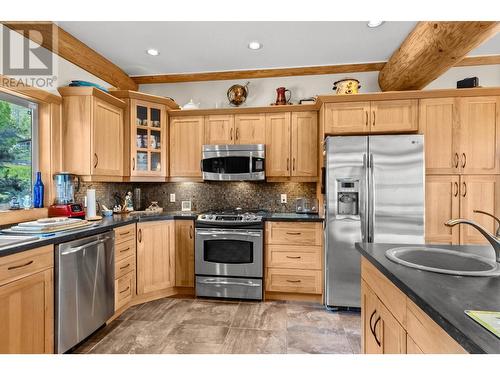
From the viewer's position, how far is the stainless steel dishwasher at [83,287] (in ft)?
6.09

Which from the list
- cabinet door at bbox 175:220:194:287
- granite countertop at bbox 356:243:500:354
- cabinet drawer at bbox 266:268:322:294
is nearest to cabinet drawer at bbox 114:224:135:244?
cabinet door at bbox 175:220:194:287

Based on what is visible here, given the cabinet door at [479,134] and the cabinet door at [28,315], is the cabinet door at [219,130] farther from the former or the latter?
the cabinet door at [479,134]

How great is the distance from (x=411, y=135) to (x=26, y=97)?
365cm

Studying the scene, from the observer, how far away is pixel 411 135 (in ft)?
8.69

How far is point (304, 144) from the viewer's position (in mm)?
3262

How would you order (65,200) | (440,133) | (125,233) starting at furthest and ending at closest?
1. (440,133)
2. (125,233)
3. (65,200)

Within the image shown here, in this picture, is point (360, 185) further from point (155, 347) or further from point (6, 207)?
point (6, 207)

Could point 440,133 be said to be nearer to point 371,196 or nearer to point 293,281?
point 371,196

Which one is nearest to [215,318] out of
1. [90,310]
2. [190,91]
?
[90,310]

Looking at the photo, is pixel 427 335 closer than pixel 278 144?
Yes

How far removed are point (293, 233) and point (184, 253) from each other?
132cm

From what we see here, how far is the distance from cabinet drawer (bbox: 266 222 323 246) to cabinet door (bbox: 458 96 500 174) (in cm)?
166

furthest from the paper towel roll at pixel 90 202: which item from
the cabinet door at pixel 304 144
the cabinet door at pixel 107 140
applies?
the cabinet door at pixel 304 144

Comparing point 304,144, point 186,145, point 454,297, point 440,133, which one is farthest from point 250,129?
point 454,297
